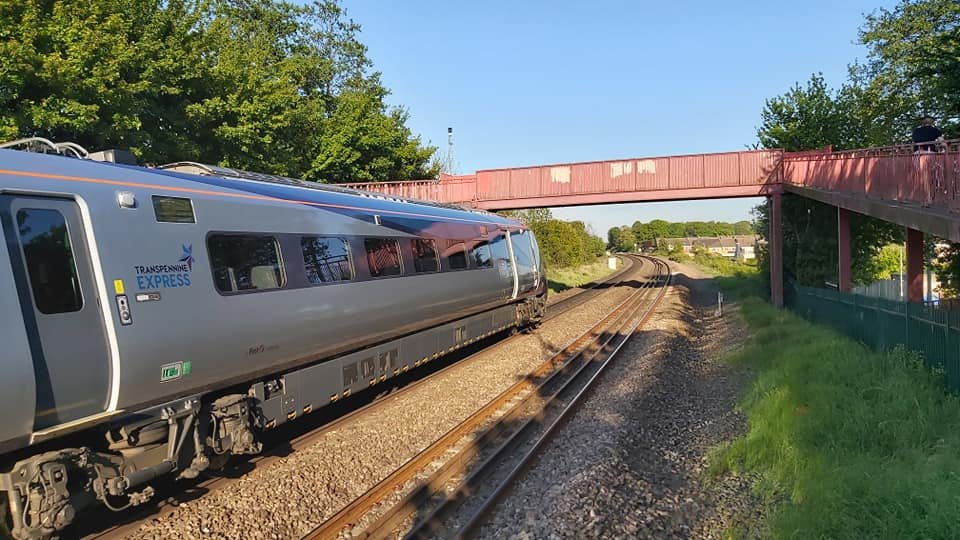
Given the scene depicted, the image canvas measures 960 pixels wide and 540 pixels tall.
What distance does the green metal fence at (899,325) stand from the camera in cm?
759

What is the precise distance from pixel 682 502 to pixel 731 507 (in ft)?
1.63

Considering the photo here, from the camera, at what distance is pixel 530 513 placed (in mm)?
6117

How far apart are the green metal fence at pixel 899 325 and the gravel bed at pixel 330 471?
638cm

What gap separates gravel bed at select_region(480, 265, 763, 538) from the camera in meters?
5.83

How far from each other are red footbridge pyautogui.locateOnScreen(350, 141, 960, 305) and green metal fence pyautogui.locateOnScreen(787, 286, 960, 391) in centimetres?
149

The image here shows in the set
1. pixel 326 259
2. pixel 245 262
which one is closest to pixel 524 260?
pixel 326 259

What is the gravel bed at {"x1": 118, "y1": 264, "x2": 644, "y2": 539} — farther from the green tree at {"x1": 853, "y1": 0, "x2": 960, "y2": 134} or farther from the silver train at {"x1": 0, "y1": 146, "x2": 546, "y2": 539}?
the green tree at {"x1": 853, "y1": 0, "x2": 960, "y2": 134}

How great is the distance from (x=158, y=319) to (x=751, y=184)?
22.6 m

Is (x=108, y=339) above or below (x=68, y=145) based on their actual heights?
below

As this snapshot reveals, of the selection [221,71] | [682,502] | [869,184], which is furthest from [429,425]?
[221,71]

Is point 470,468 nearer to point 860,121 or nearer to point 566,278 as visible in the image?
point 860,121

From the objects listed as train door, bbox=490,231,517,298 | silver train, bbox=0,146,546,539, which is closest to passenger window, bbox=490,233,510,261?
train door, bbox=490,231,517,298

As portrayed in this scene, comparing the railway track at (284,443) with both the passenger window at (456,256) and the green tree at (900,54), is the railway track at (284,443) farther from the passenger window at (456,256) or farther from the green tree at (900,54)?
the green tree at (900,54)

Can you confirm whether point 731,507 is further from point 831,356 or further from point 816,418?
point 831,356
